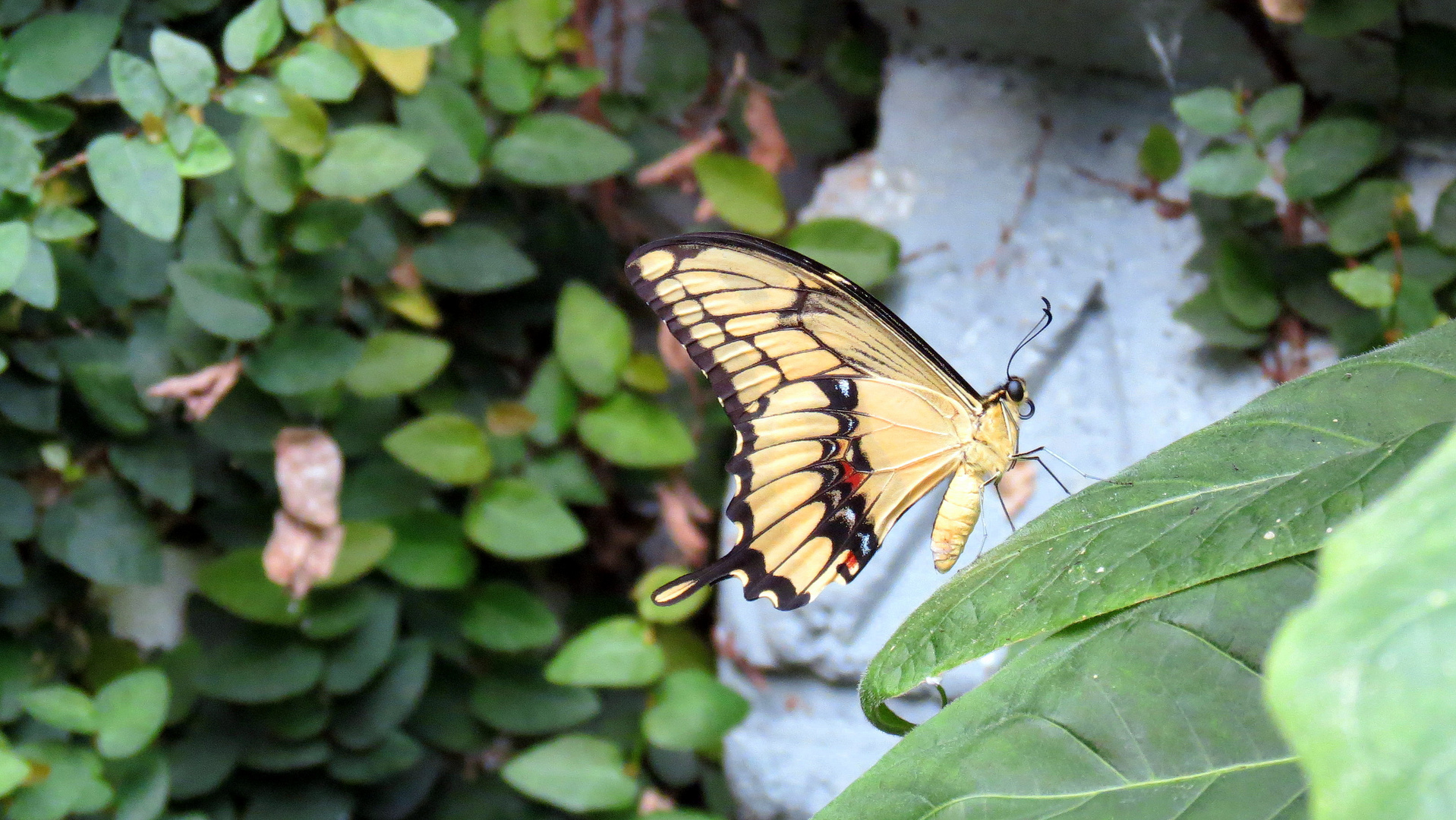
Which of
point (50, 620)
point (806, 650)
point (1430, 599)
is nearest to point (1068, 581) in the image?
point (1430, 599)

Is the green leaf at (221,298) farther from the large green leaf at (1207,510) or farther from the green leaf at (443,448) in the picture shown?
the large green leaf at (1207,510)

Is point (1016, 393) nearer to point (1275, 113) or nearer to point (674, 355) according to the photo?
point (1275, 113)

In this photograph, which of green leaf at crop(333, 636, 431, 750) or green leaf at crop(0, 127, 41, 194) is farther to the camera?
green leaf at crop(333, 636, 431, 750)

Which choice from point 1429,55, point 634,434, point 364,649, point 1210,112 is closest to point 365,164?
point 634,434

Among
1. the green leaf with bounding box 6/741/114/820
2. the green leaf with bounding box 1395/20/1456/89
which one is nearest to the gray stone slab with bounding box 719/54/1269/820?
the green leaf with bounding box 1395/20/1456/89

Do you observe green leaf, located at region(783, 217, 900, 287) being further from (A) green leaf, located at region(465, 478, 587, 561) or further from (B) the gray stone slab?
(A) green leaf, located at region(465, 478, 587, 561)

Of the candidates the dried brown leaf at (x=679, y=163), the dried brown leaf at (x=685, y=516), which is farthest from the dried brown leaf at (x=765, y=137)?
the dried brown leaf at (x=685, y=516)
